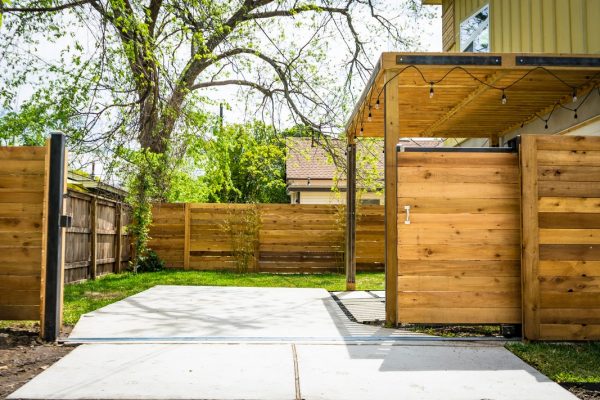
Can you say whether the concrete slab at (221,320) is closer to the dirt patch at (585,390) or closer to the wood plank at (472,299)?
the wood plank at (472,299)

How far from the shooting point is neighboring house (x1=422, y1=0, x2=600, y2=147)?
6.92 meters

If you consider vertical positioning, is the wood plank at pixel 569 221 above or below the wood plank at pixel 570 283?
above

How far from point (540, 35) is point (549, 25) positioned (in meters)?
0.29

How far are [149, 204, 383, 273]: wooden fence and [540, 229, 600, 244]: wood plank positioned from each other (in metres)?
8.71

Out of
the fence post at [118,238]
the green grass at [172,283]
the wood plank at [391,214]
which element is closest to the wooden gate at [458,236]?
the wood plank at [391,214]

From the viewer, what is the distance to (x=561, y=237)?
Result: 520 cm

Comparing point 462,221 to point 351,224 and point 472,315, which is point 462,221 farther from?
point 351,224

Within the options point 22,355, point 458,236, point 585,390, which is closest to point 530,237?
point 458,236

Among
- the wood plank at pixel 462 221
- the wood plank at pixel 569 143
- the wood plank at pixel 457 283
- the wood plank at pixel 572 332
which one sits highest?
the wood plank at pixel 569 143

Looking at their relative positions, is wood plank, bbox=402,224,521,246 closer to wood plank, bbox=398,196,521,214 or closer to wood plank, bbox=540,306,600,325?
wood plank, bbox=398,196,521,214

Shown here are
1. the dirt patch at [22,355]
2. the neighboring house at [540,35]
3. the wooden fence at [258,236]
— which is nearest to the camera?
the dirt patch at [22,355]

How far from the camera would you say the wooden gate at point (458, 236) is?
17.6 feet

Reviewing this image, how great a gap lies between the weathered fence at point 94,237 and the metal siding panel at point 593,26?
26.2ft

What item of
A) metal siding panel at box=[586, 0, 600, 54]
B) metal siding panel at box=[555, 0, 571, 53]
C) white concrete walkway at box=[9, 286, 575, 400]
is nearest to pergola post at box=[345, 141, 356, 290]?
white concrete walkway at box=[9, 286, 575, 400]
